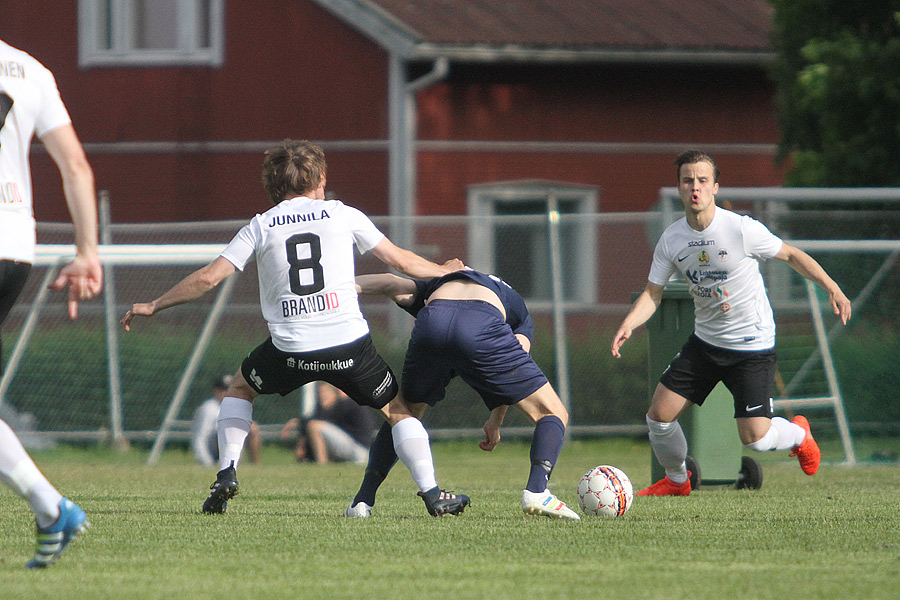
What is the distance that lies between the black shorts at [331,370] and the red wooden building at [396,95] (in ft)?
37.3

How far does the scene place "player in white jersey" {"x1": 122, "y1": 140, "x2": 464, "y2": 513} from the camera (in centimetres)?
638

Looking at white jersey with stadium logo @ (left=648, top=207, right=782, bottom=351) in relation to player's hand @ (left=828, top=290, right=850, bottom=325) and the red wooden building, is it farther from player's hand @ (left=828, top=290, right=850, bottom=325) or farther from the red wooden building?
the red wooden building

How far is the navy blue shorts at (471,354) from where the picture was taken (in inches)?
253

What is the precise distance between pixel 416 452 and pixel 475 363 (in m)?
0.54

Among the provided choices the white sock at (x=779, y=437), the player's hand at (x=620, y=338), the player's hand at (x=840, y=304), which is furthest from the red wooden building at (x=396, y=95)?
the player's hand at (x=620, y=338)

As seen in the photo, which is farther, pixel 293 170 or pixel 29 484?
pixel 293 170

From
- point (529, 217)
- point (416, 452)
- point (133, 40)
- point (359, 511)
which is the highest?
point (133, 40)

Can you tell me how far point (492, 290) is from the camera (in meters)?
6.73

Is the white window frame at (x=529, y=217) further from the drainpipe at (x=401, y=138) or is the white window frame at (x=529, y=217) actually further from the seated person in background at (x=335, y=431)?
the seated person in background at (x=335, y=431)

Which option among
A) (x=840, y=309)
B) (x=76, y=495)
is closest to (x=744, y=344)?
(x=840, y=309)

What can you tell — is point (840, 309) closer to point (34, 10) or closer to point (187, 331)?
point (187, 331)

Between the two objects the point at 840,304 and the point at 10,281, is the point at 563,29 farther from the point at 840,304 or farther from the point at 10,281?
the point at 10,281

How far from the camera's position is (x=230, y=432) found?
6.89 metres

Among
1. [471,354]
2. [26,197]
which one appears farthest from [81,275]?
[471,354]
